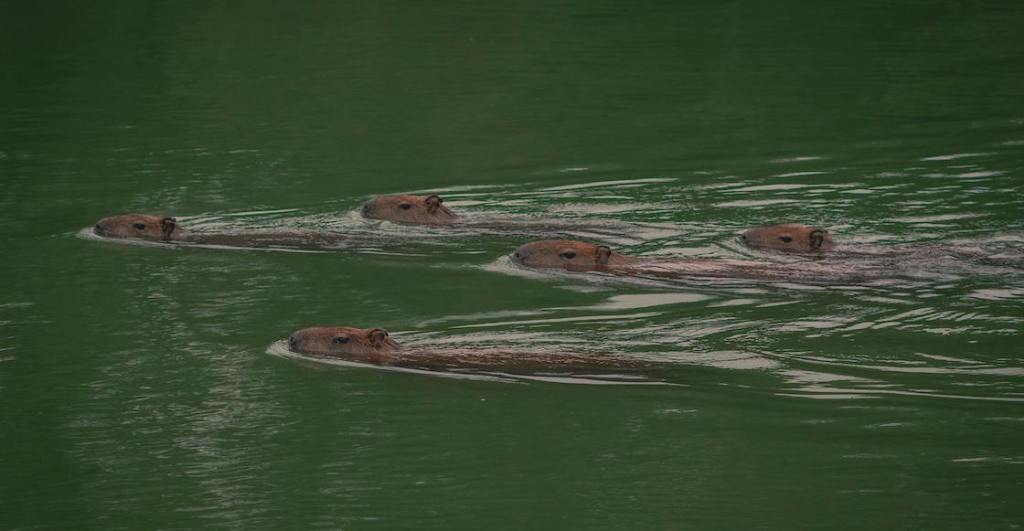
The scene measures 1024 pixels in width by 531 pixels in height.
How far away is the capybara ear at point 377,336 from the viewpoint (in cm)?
1075

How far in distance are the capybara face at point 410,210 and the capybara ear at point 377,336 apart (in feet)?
13.4

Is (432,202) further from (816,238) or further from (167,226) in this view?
(816,238)

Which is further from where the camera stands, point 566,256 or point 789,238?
point 789,238

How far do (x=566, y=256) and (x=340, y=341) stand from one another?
110 inches

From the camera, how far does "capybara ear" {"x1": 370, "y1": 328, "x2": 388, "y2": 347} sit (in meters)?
10.8

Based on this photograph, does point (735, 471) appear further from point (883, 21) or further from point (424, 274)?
point (883, 21)

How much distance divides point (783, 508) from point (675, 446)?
1.04 metres

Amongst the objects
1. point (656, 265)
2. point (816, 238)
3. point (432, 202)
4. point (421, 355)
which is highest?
point (432, 202)

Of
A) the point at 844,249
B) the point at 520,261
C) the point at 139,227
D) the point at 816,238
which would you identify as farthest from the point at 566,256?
the point at 139,227

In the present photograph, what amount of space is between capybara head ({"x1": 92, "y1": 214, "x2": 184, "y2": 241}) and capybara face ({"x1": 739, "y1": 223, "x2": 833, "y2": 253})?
461 cm

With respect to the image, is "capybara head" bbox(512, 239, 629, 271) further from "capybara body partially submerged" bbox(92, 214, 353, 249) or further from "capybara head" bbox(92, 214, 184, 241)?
"capybara head" bbox(92, 214, 184, 241)

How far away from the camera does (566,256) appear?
43.5 feet

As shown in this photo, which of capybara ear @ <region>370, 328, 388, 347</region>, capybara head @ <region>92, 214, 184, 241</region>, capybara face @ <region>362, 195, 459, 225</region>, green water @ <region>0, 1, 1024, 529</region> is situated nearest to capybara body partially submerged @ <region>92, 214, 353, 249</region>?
capybara head @ <region>92, 214, 184, 241</region>

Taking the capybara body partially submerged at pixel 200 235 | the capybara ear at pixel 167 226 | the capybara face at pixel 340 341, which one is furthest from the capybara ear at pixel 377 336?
the capybara ear at pixel 167 226
